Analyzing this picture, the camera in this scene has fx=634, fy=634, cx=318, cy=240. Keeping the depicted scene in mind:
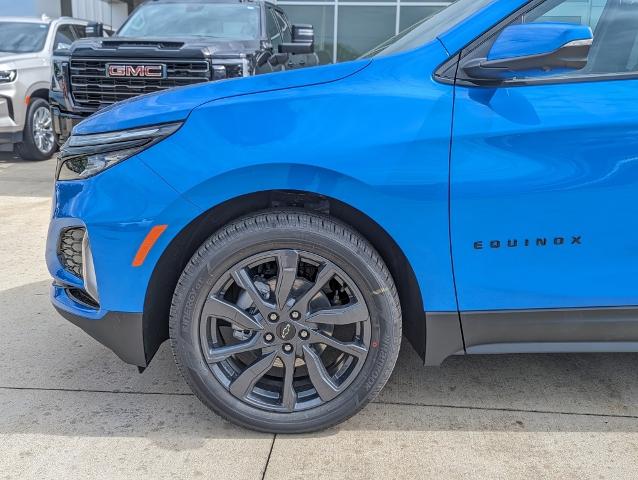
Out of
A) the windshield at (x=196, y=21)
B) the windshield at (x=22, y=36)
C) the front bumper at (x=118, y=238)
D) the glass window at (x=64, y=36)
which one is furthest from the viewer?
the glass window at (x=64, y=36)

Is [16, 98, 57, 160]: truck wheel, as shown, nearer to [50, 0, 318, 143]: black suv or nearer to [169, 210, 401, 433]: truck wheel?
[50, 0, 318, 143]: black suv

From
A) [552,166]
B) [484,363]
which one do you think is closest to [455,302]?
[552,166]

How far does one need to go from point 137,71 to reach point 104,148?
3904 mm

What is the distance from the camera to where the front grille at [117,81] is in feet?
19.1

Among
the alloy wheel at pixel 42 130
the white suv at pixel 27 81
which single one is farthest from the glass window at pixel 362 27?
the alloy wheel at pixel 42 130

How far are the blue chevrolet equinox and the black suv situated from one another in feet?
11.7

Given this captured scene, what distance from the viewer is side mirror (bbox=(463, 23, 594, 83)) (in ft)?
6.84

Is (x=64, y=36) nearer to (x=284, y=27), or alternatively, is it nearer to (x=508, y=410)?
(x=284, y=27)

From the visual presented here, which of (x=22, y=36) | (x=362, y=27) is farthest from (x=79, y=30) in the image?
(x=362, y=27)

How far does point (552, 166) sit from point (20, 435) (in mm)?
2234

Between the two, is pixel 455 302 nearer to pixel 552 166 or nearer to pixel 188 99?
pixel 552 166

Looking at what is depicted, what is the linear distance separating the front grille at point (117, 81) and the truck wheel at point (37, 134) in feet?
9.10

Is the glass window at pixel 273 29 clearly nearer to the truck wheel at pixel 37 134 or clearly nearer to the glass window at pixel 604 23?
the truck wheel at pixel 37 134

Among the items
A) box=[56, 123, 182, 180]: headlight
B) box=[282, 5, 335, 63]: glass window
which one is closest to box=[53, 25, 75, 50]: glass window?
box=[282, 5, 335, 63]: glass window
